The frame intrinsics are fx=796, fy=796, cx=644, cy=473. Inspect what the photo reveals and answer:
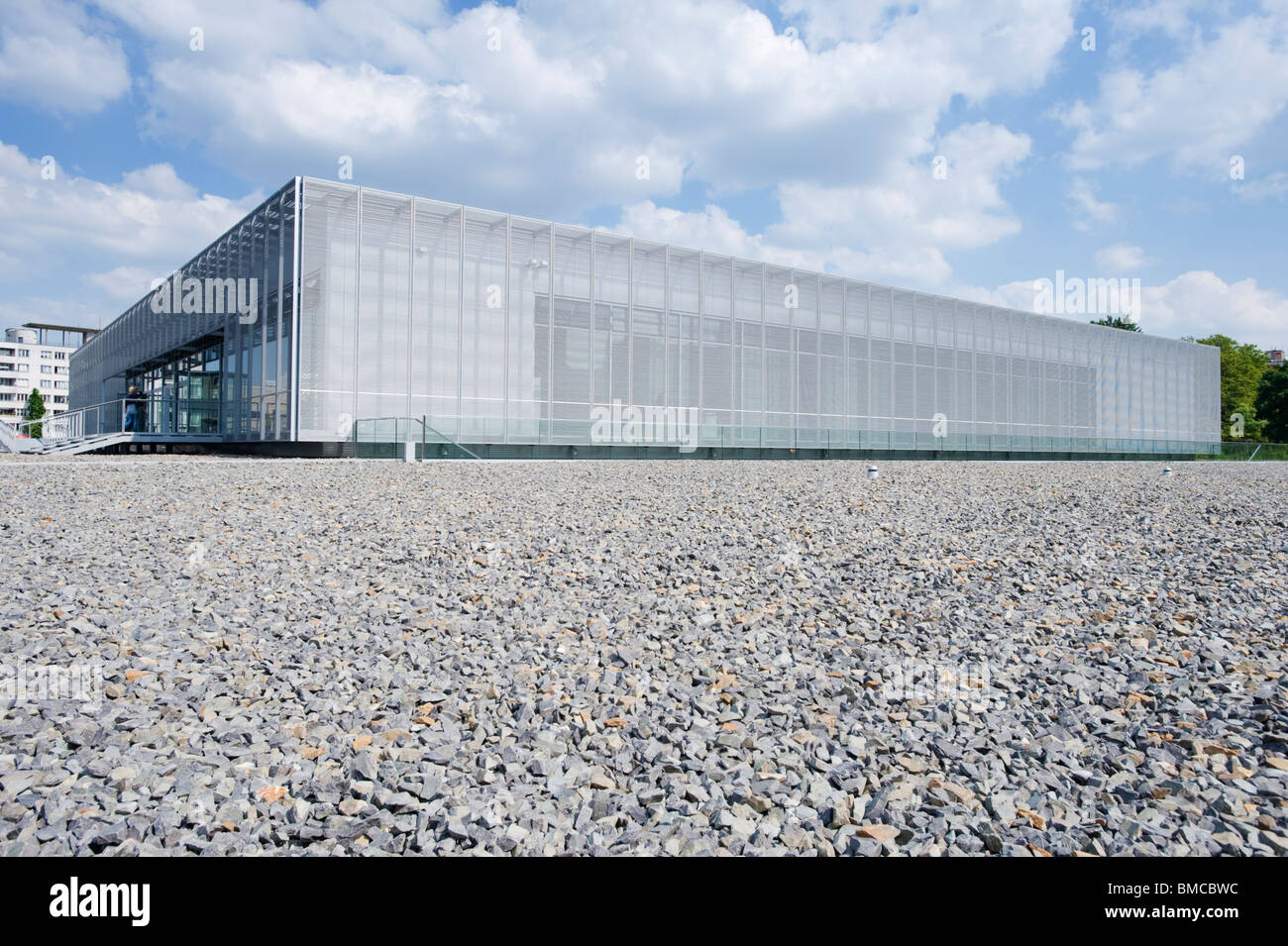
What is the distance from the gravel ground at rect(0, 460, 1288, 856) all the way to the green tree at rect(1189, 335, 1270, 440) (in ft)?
275

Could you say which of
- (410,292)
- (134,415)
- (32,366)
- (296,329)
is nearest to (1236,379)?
(410,292)

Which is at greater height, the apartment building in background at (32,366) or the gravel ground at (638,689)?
the apartment building in background at (32,366)

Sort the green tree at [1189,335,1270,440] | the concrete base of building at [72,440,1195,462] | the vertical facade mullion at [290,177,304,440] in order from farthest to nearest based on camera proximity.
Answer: the green tree at [1189,335,1270,440], the vertical facade mullion at [290,177,304,440], the concrete base of building at [72,440,1195,462]

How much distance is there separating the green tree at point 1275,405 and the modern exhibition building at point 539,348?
28.1 metres

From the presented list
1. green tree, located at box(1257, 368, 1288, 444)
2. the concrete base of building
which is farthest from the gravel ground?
green tree, located at box(1257, 368, 1288, 444)

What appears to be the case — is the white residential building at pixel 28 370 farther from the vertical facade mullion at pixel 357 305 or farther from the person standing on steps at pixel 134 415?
the vertical facade mullion at pixel 357 305

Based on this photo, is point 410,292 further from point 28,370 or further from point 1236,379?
point 28,370

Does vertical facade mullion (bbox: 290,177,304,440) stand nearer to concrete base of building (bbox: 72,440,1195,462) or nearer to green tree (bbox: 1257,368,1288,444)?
concrete base of building (bbox: 72,440,1195,462)

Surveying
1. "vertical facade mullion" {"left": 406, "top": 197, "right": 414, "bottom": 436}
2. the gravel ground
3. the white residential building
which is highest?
the white residential building

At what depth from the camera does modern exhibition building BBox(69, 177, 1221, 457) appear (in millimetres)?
27469

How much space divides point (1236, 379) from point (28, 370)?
551 ft

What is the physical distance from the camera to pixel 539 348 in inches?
1206

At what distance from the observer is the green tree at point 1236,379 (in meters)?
76.8

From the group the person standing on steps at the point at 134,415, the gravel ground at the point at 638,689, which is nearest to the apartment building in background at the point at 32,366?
the person standing on steps at the point at 134,415
